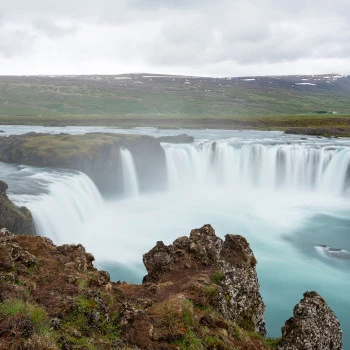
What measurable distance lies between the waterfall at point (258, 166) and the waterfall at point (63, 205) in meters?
18.8

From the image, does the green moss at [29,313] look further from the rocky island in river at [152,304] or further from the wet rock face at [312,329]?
the wet rock face at [312,329]

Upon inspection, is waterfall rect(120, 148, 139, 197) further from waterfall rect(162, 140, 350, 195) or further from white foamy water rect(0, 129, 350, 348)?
waterfall rect(162, 140, 350, 195)

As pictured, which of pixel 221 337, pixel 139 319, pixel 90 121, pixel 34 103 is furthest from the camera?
pixel 34 103

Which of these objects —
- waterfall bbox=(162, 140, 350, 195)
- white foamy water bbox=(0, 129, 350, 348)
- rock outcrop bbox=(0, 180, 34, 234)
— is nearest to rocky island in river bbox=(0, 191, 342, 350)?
white foamy water bbox=(0, 129, 350, 348)

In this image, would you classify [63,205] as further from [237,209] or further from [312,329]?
[312,329]

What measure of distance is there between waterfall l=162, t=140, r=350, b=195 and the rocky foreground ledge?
4390 cm

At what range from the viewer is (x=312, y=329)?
1310cm

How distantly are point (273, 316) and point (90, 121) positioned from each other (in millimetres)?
102868

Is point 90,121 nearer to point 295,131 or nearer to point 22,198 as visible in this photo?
point 295,131

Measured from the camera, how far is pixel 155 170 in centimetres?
5966

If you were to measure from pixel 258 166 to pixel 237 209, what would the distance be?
15.0 metres

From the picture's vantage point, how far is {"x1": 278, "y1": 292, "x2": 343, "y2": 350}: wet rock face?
12.9m

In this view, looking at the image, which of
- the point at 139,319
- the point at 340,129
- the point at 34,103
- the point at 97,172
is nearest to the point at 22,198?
the point at 97,172

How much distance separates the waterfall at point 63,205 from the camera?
104 ft
